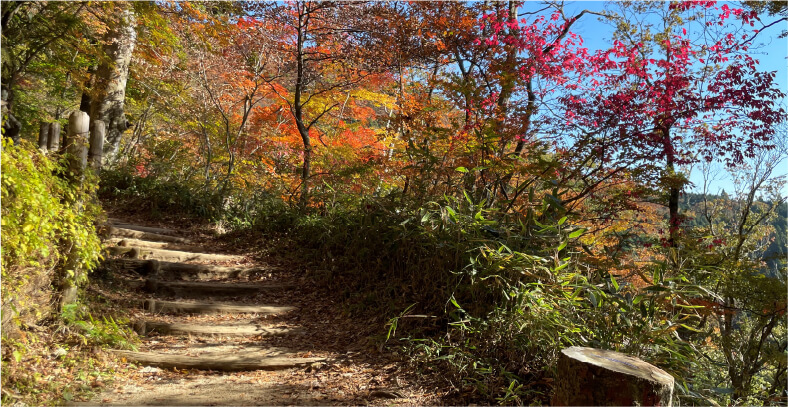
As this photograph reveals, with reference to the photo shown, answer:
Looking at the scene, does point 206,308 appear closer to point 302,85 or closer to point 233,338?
point 233,338

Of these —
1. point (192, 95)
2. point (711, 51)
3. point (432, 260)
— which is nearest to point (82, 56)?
point (192, 95)

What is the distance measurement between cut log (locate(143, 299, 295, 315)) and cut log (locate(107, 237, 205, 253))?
1492 mm

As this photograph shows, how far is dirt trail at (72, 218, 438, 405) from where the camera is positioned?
10.2 ft

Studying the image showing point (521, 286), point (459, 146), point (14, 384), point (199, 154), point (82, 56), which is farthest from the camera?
point (199, 154)

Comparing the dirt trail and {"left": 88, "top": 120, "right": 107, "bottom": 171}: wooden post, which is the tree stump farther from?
{"left": 88, "top": 120, "right": 107, "bottom": 171}: wooden post

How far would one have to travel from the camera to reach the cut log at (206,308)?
4.67 meters

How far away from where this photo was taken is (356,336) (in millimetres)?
4211

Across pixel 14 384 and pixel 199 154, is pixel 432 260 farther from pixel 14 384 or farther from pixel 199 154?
pixel 199 154

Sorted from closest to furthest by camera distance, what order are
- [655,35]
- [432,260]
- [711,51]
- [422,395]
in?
[422,395], [432,260], [711,51], [655,35]

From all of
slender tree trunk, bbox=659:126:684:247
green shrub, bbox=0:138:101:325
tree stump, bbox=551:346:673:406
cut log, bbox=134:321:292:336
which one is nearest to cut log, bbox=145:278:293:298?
cut log, bbox=134:321:292:336

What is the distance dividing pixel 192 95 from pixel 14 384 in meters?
8.73

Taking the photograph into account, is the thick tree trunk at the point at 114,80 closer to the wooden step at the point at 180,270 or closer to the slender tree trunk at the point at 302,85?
the slender tree trunk at the point at 302,85

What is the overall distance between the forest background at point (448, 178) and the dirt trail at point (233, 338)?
0.39 m

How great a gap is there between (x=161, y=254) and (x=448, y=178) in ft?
12.6
